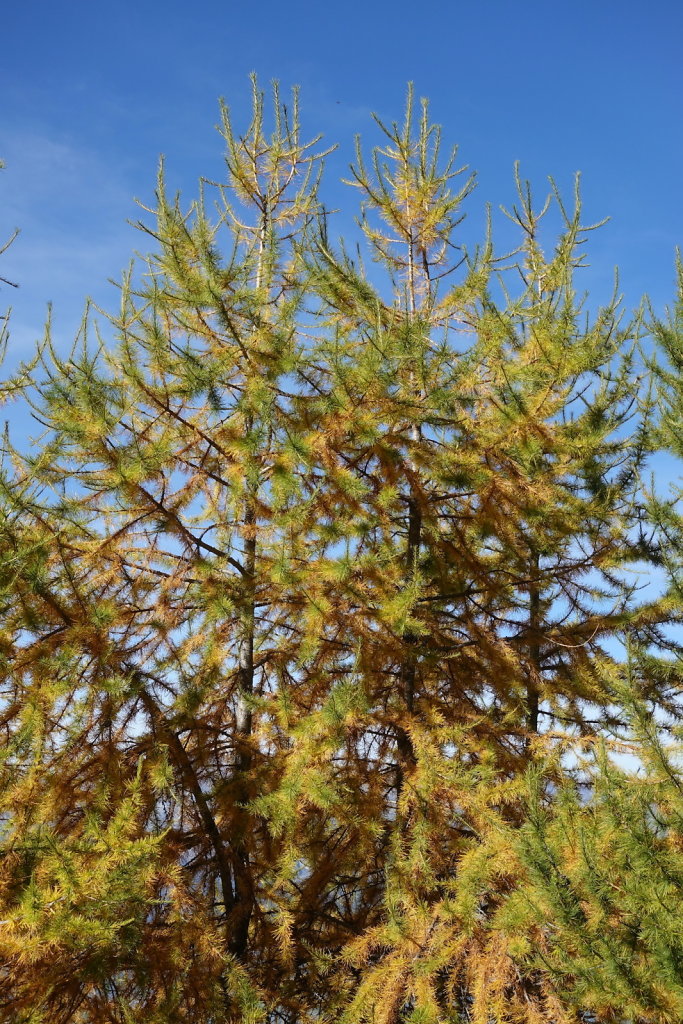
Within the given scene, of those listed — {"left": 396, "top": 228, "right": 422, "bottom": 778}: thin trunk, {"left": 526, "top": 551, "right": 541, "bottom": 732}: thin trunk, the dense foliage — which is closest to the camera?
the dense foliage

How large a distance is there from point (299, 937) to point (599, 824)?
2675 mm

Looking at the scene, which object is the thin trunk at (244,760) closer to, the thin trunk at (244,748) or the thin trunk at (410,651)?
the thin trunk at (244,748)

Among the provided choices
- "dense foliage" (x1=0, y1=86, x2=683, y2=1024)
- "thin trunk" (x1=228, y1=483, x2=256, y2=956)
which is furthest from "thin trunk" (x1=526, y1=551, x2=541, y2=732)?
"thin trunk" (x1=228, y1=483, x2=256, y2=956)

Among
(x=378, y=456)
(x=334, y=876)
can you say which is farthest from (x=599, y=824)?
(x=378, y=456)

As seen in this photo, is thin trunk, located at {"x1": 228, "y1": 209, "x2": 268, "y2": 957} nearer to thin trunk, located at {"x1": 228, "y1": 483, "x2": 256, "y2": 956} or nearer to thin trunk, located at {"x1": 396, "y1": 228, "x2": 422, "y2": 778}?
thin trunk, located at {"x1": 228, "y1": 483, "x2": 256, "y2": 956}

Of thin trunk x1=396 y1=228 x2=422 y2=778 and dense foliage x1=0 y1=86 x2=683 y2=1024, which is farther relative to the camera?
thin trunk x1=396 y1=228 x2=422 y2=778

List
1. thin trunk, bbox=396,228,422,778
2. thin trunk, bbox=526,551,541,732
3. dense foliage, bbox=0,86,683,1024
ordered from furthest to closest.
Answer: thin trunk, bbox=526,551,541,732, thin trunk, bbox=396,228,422,778, dense foliage, bbox=0,86,683,1024

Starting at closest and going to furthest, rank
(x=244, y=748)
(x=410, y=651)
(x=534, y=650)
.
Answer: (x=410, y=651) < (x=244, y=748) < (x=534, y=650)

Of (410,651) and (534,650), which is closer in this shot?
(410,651)

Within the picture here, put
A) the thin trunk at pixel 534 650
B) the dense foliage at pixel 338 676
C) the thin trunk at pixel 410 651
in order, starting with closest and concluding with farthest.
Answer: the dense foliage at pixel 338 676 → the thin trunk at pixel 410 651 → the thin trunk at pixel 534 650

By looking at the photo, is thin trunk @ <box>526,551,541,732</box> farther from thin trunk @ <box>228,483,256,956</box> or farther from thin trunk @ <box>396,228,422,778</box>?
thin trunk @ <box>228,483,256,956</box>

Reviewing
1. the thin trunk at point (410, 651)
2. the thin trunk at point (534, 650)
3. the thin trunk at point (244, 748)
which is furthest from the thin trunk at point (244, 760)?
the thin trunk at point (534, 650)

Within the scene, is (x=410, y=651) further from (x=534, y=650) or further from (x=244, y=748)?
(x=534, y=650)

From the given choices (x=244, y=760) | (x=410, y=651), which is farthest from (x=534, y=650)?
(x=244, y=760)
